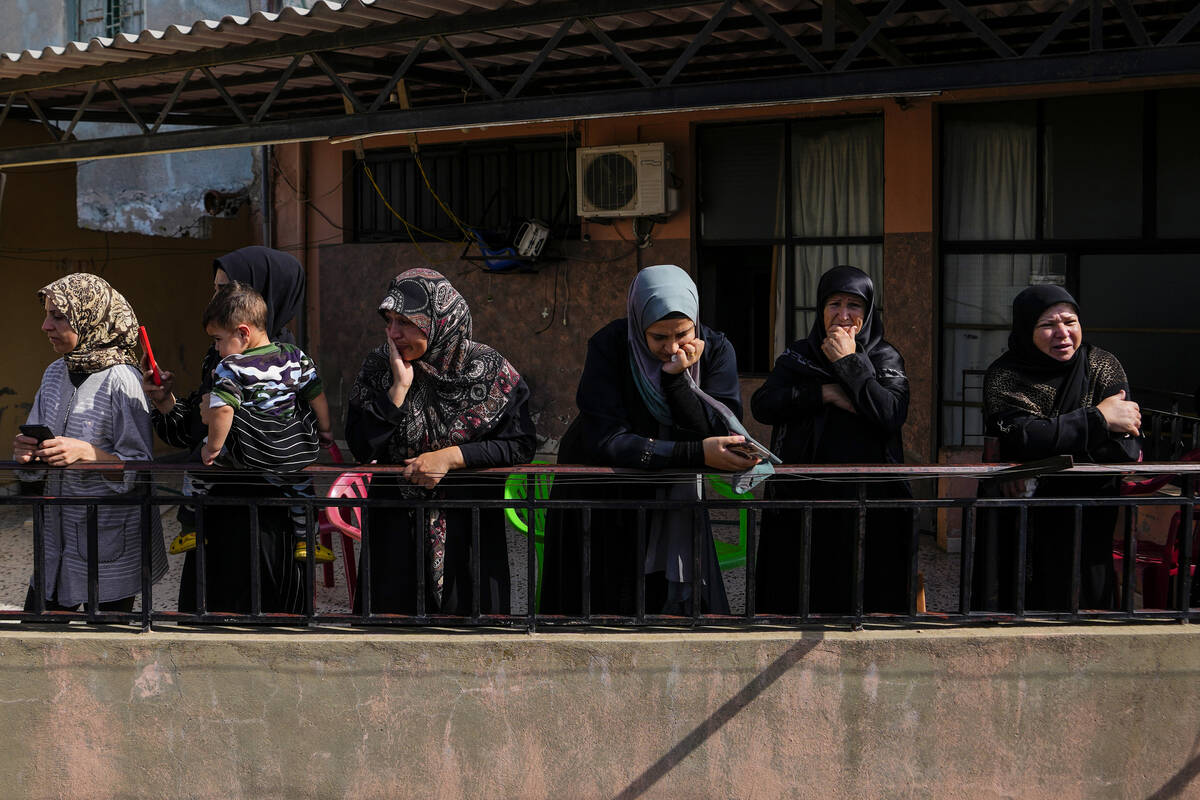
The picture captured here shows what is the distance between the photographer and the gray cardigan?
3.57 metres

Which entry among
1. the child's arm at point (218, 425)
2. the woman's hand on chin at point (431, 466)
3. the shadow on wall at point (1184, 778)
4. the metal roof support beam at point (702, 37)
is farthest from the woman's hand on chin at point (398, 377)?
the shadow on wall at point (1184, 778)

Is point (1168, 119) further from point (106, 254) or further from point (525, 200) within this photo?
point (106, 254)

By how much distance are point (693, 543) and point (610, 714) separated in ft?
1.82

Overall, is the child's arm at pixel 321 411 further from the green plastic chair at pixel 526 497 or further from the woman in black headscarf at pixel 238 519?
the green plastic chair at pixel 526 497

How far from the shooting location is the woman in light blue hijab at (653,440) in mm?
3186

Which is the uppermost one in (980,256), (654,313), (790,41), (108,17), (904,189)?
(108,17)

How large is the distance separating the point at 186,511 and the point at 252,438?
0.51 m

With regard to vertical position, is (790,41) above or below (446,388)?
above

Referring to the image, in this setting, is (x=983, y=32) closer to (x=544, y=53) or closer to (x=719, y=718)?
(x=544, y=53)

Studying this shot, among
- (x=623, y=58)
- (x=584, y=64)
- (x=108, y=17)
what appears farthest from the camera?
(x=108, y=17)

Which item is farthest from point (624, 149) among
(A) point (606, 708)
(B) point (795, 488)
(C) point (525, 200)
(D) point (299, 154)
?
(A) point (606, 708)

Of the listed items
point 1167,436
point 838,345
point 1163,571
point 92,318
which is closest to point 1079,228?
point 1167,436

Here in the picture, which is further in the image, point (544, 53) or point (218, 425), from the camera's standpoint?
point (544, 53)

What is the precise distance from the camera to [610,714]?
Result: 3227 mm
